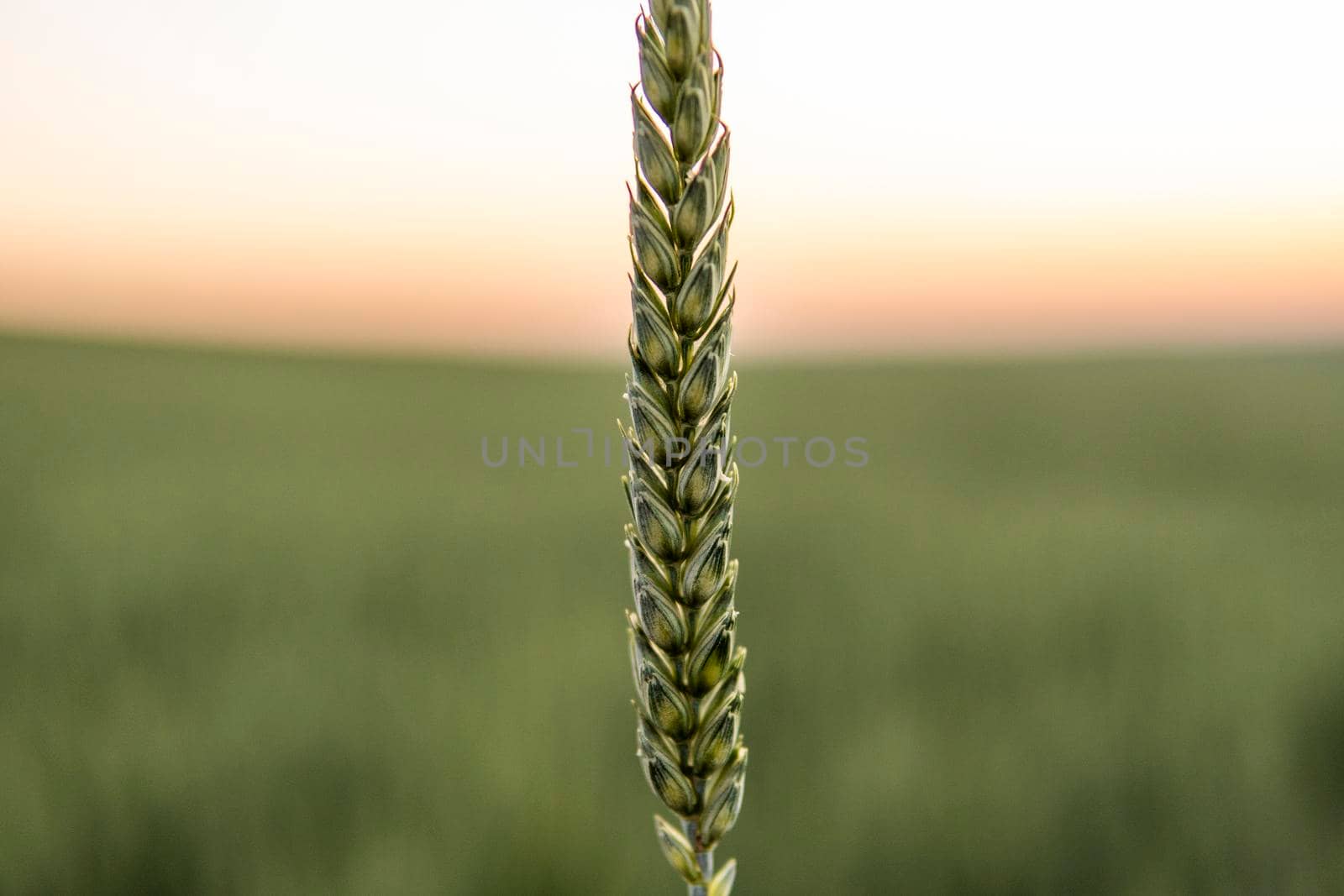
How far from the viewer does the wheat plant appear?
0.83 metres

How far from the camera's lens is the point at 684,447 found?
87 cm

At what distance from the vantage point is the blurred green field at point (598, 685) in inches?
127

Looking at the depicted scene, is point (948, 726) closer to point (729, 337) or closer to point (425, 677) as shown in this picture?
point (425, 677)

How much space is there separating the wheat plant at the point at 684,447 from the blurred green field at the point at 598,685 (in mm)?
2481

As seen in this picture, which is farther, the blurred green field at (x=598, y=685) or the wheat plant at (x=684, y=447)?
the blurred green field at (x=598, y=685)

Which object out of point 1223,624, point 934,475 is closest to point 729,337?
point 1223,624

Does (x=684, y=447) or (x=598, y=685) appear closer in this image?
(x=684, y=447)

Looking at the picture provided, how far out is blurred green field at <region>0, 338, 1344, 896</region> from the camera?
322 centimetres

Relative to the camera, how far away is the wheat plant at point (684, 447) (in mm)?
826

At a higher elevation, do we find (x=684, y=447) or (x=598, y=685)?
(x=684, y=447)

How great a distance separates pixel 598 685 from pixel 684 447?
3.59 metres

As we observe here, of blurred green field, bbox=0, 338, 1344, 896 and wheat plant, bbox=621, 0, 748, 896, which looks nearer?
wheat plant, bbox=621, 0, 748, 896

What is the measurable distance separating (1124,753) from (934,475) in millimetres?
6272

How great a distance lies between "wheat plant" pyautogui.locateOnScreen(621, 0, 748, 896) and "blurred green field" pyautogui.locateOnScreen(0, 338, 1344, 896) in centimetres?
248
